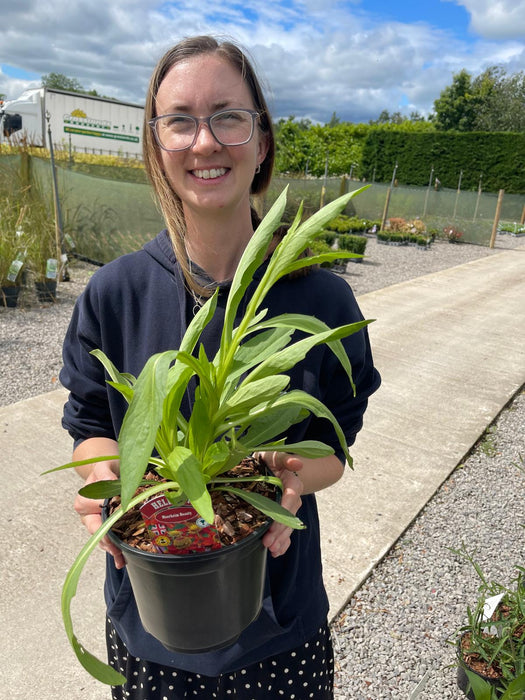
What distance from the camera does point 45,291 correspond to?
641cm

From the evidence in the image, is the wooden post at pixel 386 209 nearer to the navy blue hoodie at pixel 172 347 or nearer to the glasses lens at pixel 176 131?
the navy blue hoodie at pixel 172 347

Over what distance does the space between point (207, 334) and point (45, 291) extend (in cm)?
578

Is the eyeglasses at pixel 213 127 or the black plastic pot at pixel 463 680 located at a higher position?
the eyeglasses at pixel 213 127

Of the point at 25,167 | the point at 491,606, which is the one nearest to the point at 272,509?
the point at 491,606

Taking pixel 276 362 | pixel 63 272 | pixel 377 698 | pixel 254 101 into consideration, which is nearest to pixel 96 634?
pixel 377 698

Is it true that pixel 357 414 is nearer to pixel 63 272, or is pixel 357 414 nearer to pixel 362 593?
pixel 362 593

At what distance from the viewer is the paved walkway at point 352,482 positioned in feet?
6.89

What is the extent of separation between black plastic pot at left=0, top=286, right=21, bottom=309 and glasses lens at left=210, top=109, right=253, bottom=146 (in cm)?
567

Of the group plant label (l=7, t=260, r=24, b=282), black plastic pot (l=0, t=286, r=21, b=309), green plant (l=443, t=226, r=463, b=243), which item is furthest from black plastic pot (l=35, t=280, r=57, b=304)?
green plant (l=443, t=226, r=463, b=243)

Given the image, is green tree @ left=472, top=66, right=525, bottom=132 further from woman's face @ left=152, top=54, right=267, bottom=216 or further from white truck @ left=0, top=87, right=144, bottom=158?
woman's face @ left=152, top=54, right=267, bottom=216

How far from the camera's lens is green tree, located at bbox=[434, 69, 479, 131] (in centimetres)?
3944

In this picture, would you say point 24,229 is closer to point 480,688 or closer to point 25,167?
point 25,167

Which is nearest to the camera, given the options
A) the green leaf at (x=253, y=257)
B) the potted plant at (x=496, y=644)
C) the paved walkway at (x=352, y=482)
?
the green leaf at (x=253, y=257)

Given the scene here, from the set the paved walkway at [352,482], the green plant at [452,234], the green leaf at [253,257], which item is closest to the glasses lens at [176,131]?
the green leaf at [253,257]
